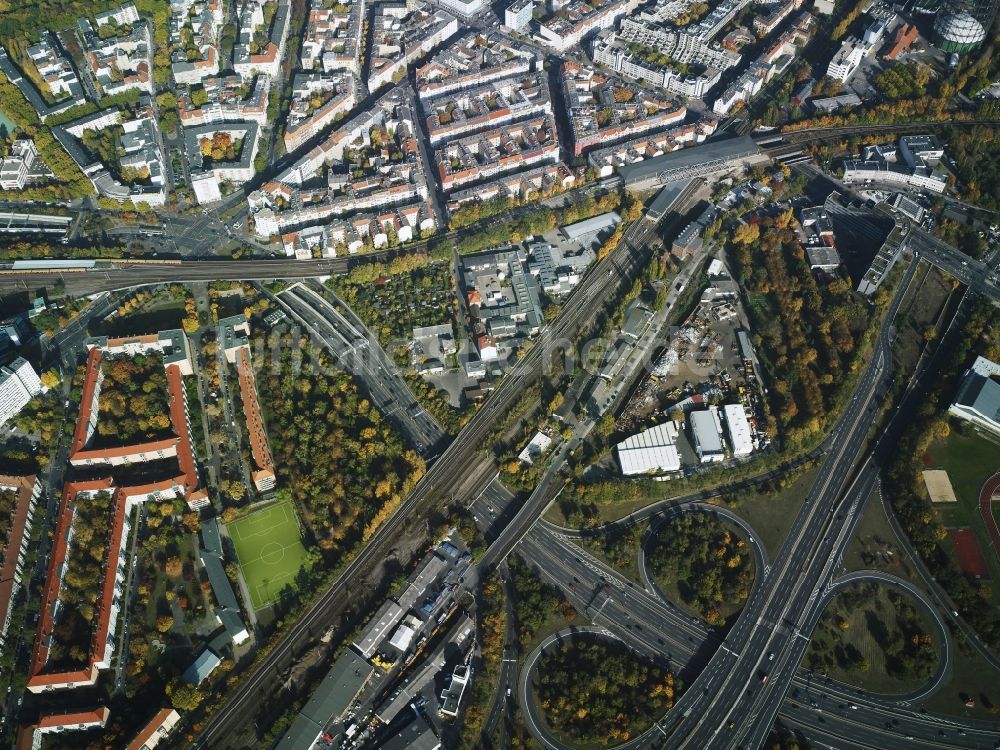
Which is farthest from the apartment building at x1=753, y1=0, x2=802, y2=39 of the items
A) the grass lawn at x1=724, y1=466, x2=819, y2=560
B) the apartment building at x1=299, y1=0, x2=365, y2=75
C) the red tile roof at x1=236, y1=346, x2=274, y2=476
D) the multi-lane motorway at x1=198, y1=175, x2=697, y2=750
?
the red tile roof at x1=236, y1=346, x2=274, y2=476

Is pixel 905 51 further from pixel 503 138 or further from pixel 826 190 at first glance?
pixel 503 138

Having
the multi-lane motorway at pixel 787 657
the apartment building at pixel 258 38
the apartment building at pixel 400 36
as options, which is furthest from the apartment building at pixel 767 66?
the apartment building at pixel 258 38

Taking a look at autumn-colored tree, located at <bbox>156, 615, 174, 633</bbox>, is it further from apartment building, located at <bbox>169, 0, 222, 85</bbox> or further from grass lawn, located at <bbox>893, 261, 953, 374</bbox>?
apartment building, located at <bbox>169, 0, 222, 85</bbox>

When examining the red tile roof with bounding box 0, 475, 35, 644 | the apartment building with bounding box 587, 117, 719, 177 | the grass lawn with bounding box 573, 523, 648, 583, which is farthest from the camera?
the apartment building with bounding box 587, 117, 719, 177

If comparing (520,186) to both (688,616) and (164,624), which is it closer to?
(688,616)

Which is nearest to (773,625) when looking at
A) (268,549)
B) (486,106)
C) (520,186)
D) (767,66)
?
(268,549)

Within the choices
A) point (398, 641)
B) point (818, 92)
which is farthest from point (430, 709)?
point (818, 92)
